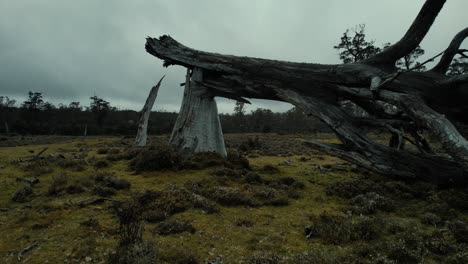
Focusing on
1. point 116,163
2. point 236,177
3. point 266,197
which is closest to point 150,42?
point 116,163

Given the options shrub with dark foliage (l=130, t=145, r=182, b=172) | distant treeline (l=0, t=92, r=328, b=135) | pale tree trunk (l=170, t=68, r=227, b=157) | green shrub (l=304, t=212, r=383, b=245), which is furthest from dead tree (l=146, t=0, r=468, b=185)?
distant treeline (l=0, t=92, r=328, b=135)

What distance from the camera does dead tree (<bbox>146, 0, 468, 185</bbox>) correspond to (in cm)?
1446

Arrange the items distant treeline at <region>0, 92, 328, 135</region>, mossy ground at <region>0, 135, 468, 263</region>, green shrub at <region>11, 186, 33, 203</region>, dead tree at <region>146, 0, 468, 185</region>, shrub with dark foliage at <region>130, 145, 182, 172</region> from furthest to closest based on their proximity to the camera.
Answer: distant treeline at <region>0, 92, 328, 135</region> < shrub with dark foliage at <region>130, 145, 182, 172</region> < dead tree at <region>146, 0, 468, 185</region> < green shrub at <region>11, 186, 33, 203</region> < mossy ground at <region>0, 135, 468, 263</region>

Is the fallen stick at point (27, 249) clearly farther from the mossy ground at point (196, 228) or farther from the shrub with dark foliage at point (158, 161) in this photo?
the shrub with dark foliage at point (158, 161)

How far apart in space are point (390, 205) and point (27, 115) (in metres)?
92.1

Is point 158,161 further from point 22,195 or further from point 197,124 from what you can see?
point 22,195

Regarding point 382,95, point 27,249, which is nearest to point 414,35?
point 382,95

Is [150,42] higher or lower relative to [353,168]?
higher

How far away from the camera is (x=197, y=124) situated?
21609 millimetres

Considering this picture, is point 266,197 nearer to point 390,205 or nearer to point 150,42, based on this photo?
point 390,205

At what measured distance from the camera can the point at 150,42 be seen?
79.8 feet

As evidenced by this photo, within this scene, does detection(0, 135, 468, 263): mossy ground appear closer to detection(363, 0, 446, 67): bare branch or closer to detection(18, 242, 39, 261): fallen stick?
detection(18, 242, 39, 261): fallen stick

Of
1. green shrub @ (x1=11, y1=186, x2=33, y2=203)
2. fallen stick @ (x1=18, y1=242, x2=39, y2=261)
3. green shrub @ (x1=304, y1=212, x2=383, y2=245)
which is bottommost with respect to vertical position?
fallen stick @ (x1=18, y1=242, x2=39, y2=261)

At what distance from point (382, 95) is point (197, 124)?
10814mm
